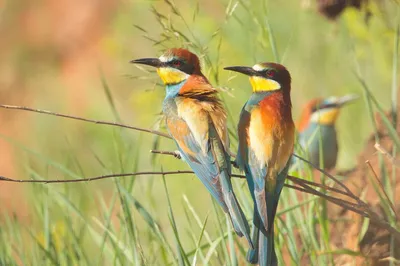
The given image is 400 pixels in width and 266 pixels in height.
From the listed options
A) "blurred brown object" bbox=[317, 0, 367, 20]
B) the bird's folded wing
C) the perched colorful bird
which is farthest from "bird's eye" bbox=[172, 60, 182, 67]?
the perched colorful bird

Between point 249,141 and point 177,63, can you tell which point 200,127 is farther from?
point 177,63

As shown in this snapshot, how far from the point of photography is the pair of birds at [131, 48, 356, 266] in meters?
2.08

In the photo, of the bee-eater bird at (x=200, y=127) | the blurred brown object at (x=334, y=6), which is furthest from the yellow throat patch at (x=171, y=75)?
the blurred brown object at (x=334, y=6)

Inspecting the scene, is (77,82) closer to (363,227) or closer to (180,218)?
(180,218)

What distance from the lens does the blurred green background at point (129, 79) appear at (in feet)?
9.34

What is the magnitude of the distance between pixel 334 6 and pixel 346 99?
1.17 meters

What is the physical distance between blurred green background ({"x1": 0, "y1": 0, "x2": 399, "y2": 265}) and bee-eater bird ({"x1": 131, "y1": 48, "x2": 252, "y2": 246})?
56mm

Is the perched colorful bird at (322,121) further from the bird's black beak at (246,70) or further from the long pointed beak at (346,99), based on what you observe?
the bird's black beak at (246,70)

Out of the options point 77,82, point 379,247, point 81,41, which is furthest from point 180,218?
point 81,41

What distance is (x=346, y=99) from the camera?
15.8 ft

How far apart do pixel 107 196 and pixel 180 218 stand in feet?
6.73

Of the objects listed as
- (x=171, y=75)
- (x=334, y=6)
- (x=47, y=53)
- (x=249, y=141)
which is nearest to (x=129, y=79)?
(x=334, y=6)

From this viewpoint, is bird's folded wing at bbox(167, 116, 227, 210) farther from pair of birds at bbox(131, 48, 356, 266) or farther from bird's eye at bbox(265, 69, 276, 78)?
bird's eye at bbox(265, 69, 276, 78)

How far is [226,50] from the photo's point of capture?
4.88 m
